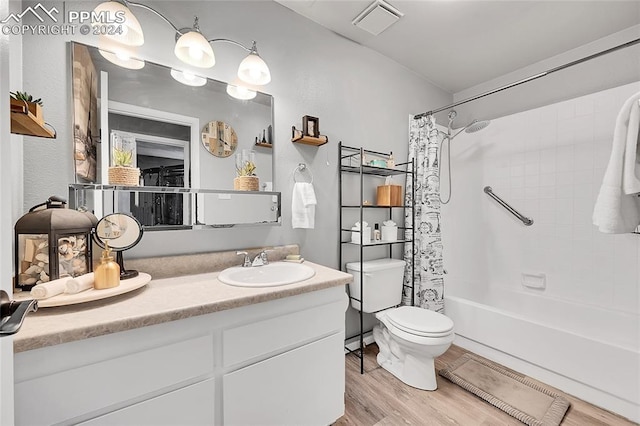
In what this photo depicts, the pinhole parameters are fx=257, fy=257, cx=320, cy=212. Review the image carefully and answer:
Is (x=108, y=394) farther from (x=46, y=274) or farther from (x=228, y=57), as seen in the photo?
(x=228, y=57)

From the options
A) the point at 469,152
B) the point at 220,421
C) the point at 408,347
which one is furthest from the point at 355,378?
the point at 469,152


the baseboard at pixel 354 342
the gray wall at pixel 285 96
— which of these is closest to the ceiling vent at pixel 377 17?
the gray wall at pixel 285 96

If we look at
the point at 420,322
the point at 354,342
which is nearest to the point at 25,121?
the point at 420,322

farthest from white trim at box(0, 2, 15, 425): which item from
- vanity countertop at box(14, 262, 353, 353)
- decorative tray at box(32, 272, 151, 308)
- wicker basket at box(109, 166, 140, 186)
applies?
wicker basket at box(109, 166, 140, 186)

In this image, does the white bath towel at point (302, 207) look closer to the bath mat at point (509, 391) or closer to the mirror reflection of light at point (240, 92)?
the mirror reflection of light at point (240, 92)

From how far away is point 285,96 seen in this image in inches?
68.4

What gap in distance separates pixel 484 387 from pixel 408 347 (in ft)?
1.84

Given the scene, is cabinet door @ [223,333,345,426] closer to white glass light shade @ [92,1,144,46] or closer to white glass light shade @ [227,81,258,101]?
white glass light shade @ [227,81,258,101]

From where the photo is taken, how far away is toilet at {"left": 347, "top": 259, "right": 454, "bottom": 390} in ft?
5.25

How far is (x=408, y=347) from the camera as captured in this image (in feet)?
5.45

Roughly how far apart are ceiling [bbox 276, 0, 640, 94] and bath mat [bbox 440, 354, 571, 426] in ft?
8.19

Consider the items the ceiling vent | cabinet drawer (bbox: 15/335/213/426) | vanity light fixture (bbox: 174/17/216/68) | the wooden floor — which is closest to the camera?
cabinet drawer (bbox: 15/335/213/426)

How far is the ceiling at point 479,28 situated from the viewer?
1.71m

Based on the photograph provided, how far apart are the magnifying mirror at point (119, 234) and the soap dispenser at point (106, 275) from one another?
0.24 feet
